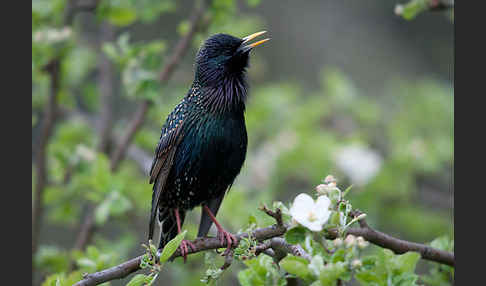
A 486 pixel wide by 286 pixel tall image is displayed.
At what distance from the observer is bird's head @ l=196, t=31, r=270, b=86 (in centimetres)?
380

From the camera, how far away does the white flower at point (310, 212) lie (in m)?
2.22

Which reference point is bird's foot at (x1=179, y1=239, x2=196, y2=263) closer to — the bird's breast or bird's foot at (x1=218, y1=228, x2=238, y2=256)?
bird's foot at (x1=218, y1=228, x2=238, y2=256)

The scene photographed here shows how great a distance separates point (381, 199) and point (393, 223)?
40 cm

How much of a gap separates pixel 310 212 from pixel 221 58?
5.83 feet

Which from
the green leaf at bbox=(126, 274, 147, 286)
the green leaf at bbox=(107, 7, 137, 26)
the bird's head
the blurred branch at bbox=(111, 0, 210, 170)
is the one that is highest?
the green leaf at bbox=(107, 7, 137, 26)

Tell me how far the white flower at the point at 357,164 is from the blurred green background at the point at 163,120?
0.01 m

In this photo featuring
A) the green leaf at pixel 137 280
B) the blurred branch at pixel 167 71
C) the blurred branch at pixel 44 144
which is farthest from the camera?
the blurred branch at pixel 167 71

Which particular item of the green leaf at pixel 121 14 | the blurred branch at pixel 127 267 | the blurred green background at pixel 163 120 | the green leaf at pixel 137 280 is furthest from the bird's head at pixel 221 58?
the green leaf at pixel 137 280

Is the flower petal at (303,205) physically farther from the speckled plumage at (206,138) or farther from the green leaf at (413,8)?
the green leaf at (413,8)

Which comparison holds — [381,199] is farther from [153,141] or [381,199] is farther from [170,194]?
[170,194]

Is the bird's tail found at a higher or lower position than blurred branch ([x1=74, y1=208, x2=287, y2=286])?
higher

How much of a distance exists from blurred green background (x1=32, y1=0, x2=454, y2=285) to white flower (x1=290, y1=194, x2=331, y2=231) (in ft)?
4.14

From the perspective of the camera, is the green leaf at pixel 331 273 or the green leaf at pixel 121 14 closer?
the green leaf at pixel 331 273

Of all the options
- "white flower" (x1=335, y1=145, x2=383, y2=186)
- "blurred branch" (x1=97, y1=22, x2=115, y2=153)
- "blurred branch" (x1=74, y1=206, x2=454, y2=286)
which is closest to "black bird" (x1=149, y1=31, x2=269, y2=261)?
"blurred branch" (x1=74, y1=206, x2=454, y2=286)
